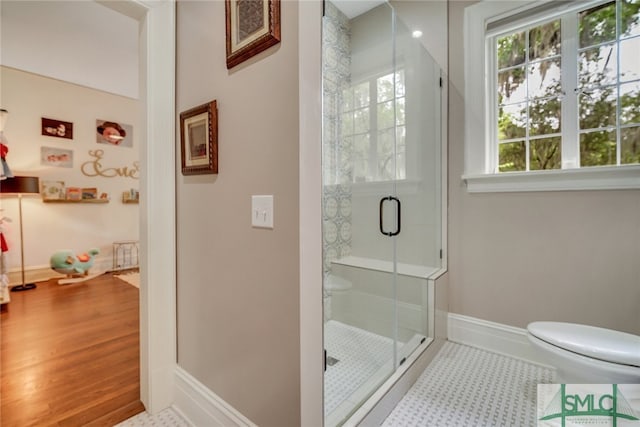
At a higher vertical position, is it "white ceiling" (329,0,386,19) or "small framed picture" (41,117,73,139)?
"white ceiling" (329,0,386,19)

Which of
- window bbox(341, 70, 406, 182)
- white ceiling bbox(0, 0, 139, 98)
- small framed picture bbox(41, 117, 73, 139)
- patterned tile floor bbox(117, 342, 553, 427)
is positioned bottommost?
patterned tile floor bbox(117, 342, 553, 427)

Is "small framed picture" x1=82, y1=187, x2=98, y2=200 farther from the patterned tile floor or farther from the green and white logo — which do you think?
the green and white logo

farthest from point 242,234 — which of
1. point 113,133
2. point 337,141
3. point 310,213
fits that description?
point 113,133

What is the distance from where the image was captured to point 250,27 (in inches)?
44.7

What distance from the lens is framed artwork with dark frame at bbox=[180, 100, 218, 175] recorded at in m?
1.30

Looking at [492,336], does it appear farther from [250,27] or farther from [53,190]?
[53,190]

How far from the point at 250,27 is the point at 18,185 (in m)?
3.93

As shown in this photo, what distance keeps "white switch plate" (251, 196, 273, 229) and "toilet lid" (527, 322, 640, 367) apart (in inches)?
55.8

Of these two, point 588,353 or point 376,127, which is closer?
point 588,353

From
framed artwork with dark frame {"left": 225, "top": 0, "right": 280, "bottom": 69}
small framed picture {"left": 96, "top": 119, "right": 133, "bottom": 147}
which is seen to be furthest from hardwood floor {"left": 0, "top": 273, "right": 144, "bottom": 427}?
small framed picture {"left": 96, "top": 119, "right": 133, "bottom": 147}

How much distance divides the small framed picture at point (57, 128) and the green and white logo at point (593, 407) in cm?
567

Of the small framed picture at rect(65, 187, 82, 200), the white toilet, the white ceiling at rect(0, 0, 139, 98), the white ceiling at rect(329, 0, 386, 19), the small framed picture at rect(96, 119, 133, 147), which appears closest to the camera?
the white toilet

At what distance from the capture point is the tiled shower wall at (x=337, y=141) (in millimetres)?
2137

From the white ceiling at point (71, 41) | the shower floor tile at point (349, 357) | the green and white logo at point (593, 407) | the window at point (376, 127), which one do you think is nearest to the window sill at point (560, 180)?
the window at point (376, 127)
